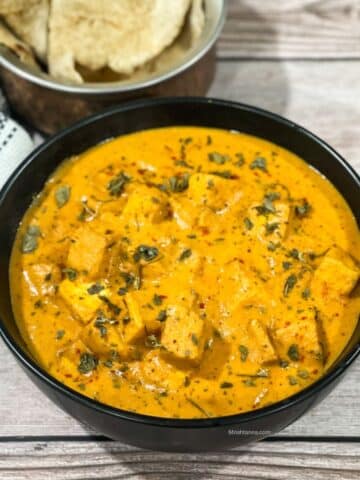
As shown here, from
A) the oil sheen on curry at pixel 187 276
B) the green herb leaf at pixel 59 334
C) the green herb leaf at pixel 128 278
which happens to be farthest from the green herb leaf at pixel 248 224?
the green herb leaf at pixel 59 334

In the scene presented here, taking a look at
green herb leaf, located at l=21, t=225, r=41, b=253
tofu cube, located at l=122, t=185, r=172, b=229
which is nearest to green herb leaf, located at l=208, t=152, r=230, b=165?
tofu cube, located at l=122, t=185, r=172, b=229

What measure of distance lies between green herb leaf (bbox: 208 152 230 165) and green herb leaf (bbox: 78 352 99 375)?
0.72 meters

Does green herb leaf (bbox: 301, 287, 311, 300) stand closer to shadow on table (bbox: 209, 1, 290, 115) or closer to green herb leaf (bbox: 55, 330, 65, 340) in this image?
green herb leaf (bbox: 55, 330, 65, 340)

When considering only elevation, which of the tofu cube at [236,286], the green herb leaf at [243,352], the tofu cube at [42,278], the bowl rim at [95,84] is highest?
the bowl rim at [95,84]

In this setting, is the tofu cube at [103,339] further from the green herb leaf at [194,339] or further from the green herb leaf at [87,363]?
the green herb leaf at [194,339]

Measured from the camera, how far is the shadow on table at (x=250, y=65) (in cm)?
262

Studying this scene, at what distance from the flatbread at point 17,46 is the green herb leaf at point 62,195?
492 mm

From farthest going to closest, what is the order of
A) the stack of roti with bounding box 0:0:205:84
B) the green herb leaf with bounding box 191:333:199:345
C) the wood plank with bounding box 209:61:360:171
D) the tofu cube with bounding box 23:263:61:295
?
1. the wood plank with bounding box 209:61:360:171
2. the stack of roti with bounding box 0:0:205:84
3. the tofu cube with bounding box 23:263:61:295
4. the green herb leaf with bounding box 191:333:199:345

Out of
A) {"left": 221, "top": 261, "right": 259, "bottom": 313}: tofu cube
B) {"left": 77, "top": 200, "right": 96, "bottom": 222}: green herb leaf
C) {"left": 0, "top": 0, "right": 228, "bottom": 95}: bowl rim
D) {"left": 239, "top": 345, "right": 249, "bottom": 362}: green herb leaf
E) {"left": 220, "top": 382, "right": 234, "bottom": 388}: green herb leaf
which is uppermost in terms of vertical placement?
{"left": 0, "top": 0, "right": 228, "bottom": 95}: bowl rim

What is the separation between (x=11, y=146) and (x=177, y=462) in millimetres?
1098

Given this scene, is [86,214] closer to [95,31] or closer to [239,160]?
[239,160]

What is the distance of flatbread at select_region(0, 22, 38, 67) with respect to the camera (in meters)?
2.23

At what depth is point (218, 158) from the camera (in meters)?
2.11

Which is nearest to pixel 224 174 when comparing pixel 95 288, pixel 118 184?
pixel 118 184
